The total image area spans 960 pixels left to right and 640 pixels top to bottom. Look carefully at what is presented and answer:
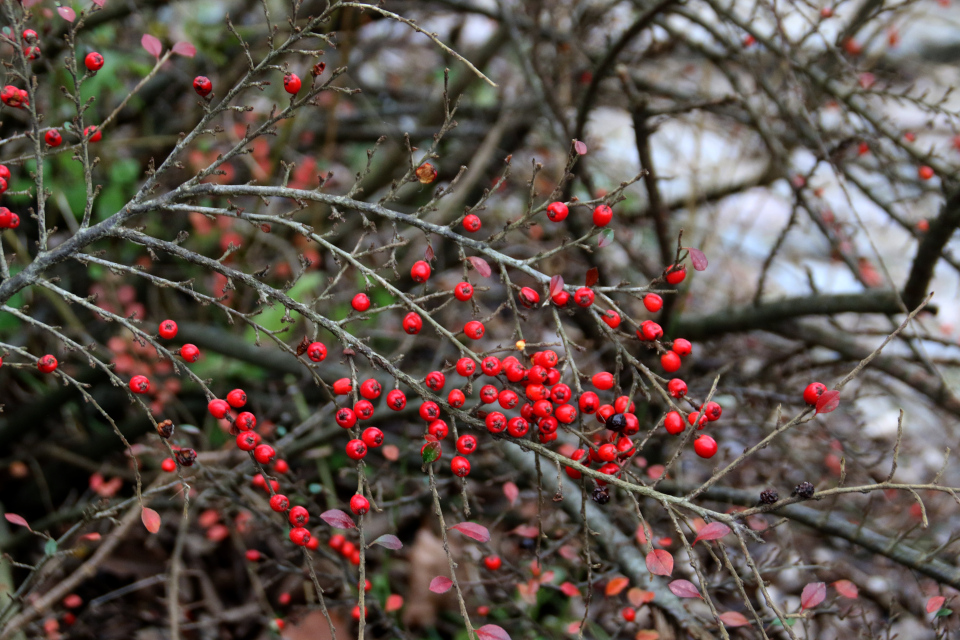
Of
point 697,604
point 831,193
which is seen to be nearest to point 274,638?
point 697,604

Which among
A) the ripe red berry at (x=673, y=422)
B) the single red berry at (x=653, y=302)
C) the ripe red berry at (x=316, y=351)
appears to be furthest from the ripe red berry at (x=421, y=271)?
the ripe red berry at (x=673, y=422)

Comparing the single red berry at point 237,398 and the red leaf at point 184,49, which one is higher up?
the red leaf at point 184,49

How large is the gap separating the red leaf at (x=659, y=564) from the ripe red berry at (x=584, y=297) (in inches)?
22.6

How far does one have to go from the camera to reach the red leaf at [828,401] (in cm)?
144

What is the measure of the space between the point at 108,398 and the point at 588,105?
9.78 feet

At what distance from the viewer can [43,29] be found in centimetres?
226

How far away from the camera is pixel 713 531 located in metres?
1.40

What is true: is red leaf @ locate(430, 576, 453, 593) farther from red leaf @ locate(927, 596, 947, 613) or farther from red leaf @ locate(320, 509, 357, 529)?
red leaf @ locate(927, 596, 947, 613)

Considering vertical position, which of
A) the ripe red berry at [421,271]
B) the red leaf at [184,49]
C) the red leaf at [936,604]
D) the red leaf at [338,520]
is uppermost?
the red leaf at [184,49]

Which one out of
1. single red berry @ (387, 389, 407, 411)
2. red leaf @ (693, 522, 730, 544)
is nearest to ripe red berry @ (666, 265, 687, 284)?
red leaf @ (693, 522, 730, 544)

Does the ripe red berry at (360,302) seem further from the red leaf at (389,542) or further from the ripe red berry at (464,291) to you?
the red leaf at (389,542)

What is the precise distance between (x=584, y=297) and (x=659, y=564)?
63 centimetres

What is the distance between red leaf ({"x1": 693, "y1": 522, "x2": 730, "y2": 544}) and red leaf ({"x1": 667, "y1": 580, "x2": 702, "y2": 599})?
0.18m

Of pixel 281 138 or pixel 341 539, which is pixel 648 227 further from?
pixel 341 539
